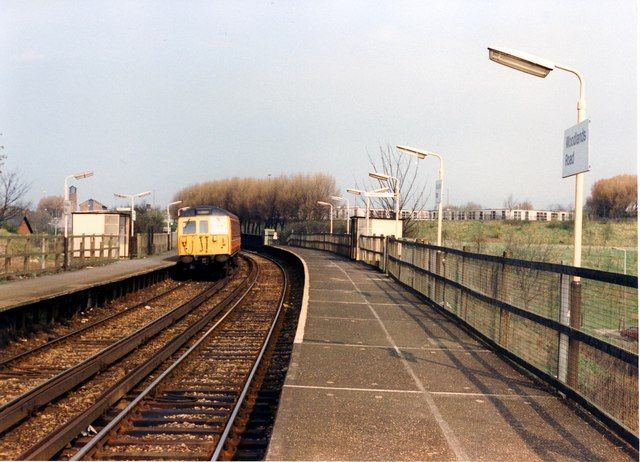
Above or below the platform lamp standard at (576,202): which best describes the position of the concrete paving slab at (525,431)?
below

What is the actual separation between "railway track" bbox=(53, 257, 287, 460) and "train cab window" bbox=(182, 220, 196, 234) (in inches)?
544

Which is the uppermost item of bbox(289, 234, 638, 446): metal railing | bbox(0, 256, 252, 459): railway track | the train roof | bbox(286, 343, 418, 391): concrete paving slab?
the train roof

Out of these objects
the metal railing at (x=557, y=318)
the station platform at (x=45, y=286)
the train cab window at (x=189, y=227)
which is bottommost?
the station platform at (x=45, y=286)

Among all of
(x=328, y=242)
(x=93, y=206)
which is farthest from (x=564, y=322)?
(x=93, y=206)

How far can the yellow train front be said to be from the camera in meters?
26.8

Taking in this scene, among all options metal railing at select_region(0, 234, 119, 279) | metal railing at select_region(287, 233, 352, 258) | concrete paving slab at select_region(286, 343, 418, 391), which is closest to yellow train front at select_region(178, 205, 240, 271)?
metal railing at select_region(0, 234, 119, 279)

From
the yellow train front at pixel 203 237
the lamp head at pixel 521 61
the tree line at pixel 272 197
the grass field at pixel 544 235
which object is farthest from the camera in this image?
the tree line at pixel 272 197

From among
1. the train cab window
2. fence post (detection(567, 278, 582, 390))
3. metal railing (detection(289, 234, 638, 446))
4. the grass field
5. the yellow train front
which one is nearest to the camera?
metal railing (detection(289, 234, 638, 446))

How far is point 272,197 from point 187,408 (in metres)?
98.3

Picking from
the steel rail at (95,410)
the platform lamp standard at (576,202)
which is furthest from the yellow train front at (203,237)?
the platform lamp standard at (576,202)

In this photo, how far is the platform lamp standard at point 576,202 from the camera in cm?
667

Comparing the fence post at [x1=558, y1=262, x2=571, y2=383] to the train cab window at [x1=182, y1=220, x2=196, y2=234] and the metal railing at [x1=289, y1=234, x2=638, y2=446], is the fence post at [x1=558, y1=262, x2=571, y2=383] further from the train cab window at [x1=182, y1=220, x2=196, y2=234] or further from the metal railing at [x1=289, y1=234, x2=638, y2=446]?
the train cab window at [x1=182, y1=220, x2=196, y2=234]

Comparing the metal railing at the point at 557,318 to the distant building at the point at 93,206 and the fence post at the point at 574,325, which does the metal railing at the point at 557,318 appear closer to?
the fence post at the point at 574,325

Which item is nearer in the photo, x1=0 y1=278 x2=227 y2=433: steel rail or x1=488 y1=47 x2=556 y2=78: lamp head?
x1=0 y1=278 x2=227 y2=433: steel rail
